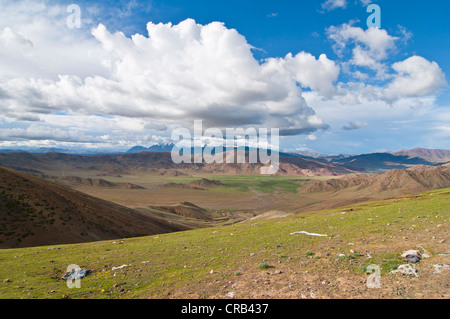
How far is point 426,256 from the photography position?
10.6 metres

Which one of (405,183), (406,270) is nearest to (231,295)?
(406,270)

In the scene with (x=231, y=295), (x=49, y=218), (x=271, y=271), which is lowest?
(x=49, y=218)

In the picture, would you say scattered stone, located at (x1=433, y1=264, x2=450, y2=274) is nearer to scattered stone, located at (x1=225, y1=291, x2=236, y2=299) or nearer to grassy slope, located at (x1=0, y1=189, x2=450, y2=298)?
grassy slope, located at (x1=0, y1=189, x2=450, y2=298)

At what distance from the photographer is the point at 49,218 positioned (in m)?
43.3

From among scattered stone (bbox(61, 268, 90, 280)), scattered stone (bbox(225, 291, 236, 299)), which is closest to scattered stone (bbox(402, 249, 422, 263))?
scattered stone (bbox(225, 291, 236, 299))

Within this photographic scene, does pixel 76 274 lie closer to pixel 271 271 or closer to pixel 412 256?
pixel 271 271

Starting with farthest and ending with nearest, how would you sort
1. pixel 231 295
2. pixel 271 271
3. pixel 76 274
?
pixel 76 274, pixel 271 271, pixel 231 295

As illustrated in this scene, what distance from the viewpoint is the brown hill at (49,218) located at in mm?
38094

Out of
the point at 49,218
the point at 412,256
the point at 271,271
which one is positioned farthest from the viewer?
the point at 49,218

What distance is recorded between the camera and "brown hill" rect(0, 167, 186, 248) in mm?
38094

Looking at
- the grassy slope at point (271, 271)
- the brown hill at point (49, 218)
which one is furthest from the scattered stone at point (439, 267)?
the brown hill at point (49, 218)

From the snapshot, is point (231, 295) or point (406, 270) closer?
point (231, 295)

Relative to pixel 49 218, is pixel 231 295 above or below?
above
